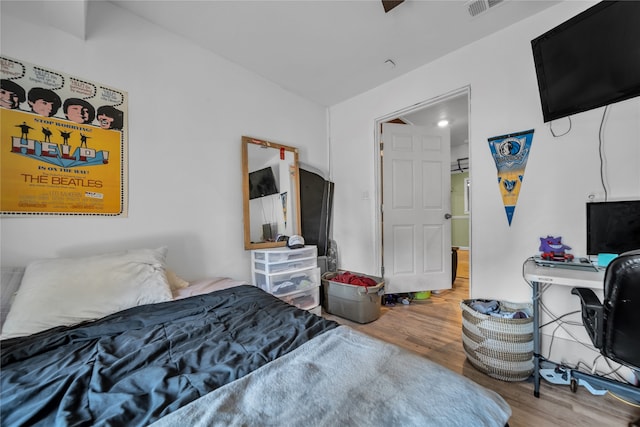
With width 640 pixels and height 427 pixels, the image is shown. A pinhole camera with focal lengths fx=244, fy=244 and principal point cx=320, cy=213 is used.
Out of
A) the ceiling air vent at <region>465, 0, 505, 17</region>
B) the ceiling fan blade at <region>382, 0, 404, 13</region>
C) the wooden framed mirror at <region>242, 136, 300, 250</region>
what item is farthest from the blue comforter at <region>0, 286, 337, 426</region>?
the ceiling air vent at <region>465, 0, 505, 17</region>

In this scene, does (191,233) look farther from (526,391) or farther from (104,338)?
(526,391)

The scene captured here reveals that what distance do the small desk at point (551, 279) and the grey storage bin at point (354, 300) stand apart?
121 cm

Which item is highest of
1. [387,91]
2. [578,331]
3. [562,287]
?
[387,91]

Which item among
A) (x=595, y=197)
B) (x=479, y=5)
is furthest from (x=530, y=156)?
(x=479, y=5)

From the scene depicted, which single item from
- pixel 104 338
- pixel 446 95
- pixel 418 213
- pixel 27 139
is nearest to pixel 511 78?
pixel 446 95

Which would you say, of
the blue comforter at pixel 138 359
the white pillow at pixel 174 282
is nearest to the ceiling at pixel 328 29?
the white pillow at pixel 174 282

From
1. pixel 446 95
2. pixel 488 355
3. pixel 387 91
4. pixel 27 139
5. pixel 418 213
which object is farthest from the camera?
pixel 418 213

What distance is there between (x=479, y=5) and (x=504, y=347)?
234cm

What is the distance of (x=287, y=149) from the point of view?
9.06ft

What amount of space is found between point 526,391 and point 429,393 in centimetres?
141

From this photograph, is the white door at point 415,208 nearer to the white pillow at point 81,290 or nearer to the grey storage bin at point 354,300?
the grey storage bin at point 354,300

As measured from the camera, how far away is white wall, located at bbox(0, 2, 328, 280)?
4.76ft

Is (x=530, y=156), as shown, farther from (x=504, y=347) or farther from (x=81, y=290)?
(x=81, y=290)

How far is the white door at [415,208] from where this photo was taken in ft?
9.61
